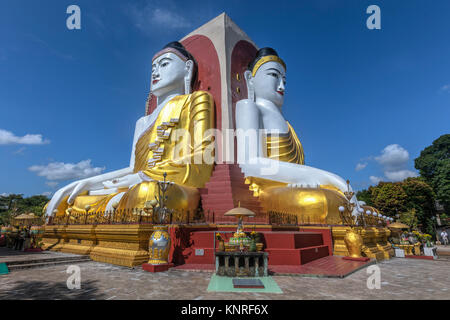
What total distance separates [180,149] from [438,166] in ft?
95.8

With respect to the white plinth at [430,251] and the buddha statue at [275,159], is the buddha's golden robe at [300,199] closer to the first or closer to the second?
the buddha statue at [275,159]

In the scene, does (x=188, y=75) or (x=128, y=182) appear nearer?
(x=128, y=182)

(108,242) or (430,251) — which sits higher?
(108,242)

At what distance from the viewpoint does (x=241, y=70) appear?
15.5 m

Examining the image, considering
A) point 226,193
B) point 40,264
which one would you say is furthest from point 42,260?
point 226,193

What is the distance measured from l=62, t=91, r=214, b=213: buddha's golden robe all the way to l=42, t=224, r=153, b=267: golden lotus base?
4.02 ft

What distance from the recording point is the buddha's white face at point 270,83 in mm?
14391

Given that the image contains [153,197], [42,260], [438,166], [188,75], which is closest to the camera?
[42,260]

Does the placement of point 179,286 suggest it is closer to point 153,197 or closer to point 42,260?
point 153,197

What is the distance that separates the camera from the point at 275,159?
503 inches

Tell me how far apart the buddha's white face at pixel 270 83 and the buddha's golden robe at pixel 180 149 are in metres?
2.95

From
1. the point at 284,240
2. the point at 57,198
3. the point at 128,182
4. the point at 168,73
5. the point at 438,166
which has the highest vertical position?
the point at 168,73

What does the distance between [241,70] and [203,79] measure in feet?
7.33
